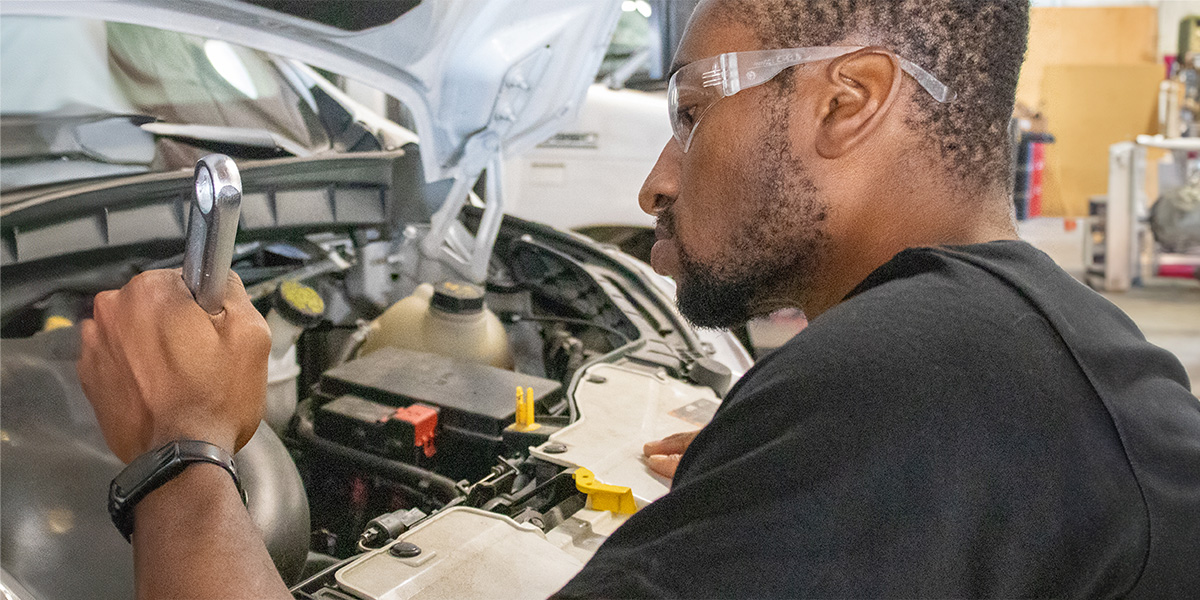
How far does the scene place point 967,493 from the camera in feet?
1.84

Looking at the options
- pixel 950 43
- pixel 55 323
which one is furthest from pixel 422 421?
pixel 950 43

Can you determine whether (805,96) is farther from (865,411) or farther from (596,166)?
(596,166)

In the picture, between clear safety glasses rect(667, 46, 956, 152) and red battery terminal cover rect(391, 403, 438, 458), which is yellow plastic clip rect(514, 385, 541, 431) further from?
clear safety glasses rect(667, 46, 956, 152)

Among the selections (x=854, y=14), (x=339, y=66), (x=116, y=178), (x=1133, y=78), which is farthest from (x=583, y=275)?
(x=1133, y=78)

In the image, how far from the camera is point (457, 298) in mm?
1531

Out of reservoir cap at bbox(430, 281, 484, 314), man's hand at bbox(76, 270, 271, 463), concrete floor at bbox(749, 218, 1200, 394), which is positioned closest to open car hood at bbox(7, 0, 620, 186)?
reservoir cap at bbox(430, 281, 484, 314)

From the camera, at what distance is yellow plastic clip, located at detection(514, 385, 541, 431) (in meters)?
1.32

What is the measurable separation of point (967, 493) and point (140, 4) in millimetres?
1057

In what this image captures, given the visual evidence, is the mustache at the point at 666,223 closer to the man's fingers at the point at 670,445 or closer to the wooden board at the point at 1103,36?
the man's fingers at the point at 670,445

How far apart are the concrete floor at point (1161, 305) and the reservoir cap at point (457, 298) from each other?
3583 mm

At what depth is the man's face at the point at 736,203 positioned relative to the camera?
0.84 metres

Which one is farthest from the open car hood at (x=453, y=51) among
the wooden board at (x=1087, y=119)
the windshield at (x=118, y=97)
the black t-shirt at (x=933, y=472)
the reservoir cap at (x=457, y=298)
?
the wooden board at (x=1087, y=119)

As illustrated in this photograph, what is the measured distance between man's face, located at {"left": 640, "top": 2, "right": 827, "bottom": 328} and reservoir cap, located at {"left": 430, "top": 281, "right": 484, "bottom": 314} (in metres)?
0.63

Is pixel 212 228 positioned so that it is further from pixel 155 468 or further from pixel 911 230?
pixel 911 230
